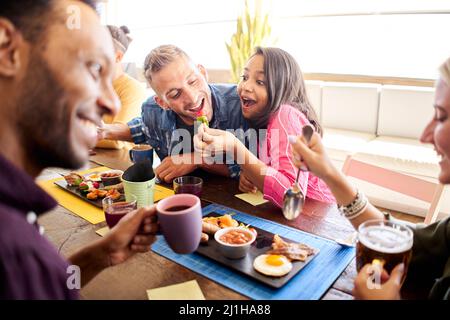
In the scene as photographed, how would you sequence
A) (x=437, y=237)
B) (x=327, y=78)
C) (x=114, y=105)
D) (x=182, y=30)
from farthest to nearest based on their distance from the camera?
(x=182, y=30) < (x=327, y=78) < (x=437, y=237) < (x=114, y=105)

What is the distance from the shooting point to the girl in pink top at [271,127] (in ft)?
5.02

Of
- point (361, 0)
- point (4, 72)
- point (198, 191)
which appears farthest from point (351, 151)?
point (4, 72)

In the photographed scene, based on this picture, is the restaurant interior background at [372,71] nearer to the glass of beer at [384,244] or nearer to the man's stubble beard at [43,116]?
the glass of beer at [384,244]

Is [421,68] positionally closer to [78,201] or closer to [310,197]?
[310,197]

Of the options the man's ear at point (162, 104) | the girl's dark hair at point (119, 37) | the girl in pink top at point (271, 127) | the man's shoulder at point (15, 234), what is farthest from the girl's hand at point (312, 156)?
the girl's dark hair at point (119, 37)

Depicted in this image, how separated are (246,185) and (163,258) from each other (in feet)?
2.10

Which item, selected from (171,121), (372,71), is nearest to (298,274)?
(171,121)

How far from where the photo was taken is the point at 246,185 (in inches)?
66.1

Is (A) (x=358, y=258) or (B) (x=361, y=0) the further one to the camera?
(B) (x=361, y=0)

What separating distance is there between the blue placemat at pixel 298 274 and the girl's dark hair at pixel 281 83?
791 mm

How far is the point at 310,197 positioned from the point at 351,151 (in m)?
2.27

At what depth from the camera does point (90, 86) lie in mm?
807

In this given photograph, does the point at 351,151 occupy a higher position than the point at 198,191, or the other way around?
the point at 198,191

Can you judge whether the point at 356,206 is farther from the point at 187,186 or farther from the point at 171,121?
the point at 171,121
